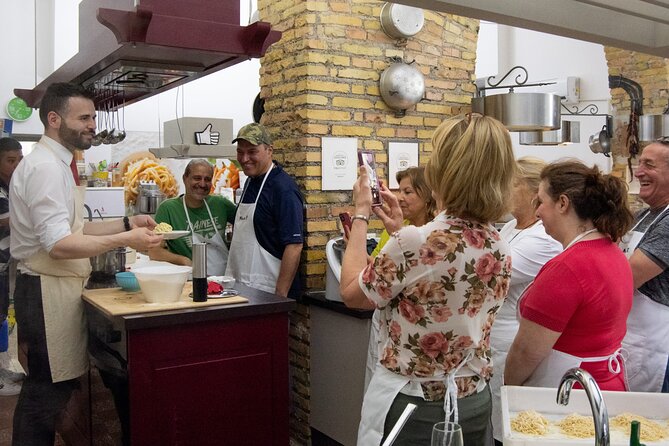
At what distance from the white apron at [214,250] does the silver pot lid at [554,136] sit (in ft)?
7.77

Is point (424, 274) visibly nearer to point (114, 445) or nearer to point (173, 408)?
point (173, 408)

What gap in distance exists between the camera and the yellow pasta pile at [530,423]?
1.52m

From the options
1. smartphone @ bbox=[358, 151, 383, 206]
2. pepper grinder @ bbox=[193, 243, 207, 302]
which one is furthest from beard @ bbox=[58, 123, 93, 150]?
smartphone @ bbox=[358, 151, 383, 206]

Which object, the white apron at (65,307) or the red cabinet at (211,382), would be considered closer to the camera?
the red cabinet at (211,382)

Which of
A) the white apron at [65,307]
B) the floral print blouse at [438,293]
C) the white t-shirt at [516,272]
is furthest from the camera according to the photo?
the white apron at [65,307]

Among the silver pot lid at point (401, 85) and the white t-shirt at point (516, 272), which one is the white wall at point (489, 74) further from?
the white t-shirt at point (516, 272)

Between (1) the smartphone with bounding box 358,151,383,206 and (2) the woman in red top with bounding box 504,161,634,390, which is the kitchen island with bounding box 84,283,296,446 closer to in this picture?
(1) the smartphone with bounding box 358,151,383,206

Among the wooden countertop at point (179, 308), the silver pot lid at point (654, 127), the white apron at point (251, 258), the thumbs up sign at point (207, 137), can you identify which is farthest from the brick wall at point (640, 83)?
the wooden countertop at point (179, 308)

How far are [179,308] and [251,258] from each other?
44.0 inches

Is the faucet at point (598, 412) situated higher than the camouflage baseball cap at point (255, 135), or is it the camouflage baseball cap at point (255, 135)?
the camouflage baseball cap at point (255, 135)

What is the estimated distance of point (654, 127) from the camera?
512 centimetres

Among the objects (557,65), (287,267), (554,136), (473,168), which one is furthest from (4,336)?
(557,65)

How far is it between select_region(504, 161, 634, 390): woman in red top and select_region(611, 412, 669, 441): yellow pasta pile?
0.43 metres

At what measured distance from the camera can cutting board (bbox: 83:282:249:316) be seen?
110 inches
